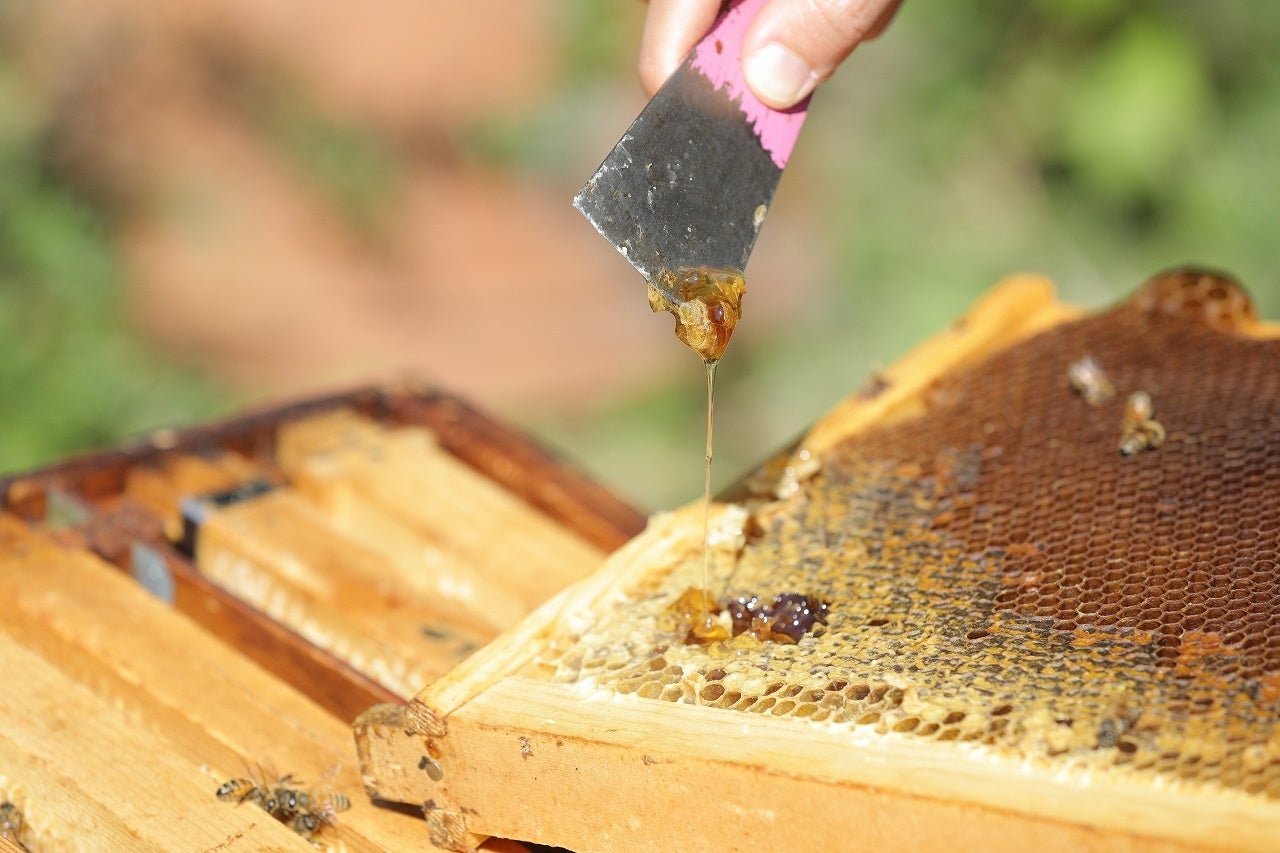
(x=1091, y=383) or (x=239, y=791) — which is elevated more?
(x=1091, y=383)

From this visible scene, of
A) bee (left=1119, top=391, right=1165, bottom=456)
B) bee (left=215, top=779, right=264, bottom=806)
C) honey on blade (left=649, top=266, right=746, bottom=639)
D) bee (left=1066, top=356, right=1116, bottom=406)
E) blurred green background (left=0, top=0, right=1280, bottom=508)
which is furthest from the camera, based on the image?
blurred green background (left=0, top=0, right=1280, bottom=508)

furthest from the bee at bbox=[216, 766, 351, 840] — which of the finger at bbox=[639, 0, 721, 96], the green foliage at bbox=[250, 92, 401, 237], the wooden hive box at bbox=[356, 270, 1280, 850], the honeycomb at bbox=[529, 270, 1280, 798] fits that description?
the green foliage at bbox=[250, 92, 401, 237]

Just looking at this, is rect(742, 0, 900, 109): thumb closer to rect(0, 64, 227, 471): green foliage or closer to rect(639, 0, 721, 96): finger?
rect(639, 0, 721, 96): finger

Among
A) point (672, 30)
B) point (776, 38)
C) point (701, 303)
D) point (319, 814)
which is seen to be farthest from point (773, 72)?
point (319, 814)

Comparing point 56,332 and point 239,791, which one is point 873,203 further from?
point 239,791

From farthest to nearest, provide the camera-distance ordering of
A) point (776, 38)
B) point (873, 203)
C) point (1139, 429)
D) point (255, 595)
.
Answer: point (873, 203), point (255, 595), point (1139, 429), point (776, 38)

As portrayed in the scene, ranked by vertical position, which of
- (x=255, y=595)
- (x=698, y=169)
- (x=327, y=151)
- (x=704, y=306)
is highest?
(x=327, y=151)

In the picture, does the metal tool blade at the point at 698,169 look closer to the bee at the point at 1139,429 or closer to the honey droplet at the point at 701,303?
the honey droplet at the point at 701,303

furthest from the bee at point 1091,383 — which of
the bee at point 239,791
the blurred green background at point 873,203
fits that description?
the blurred green background at point 873,203
